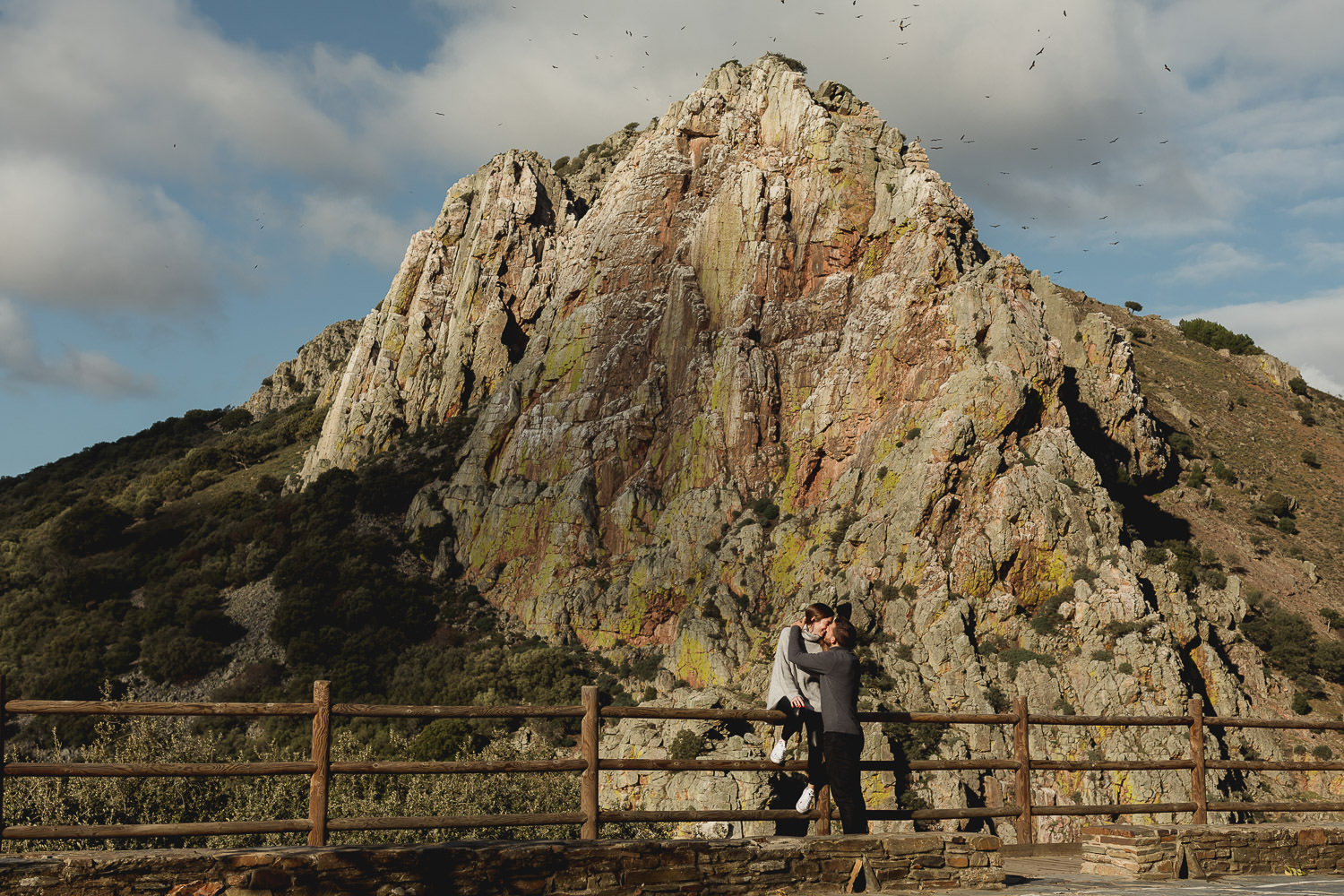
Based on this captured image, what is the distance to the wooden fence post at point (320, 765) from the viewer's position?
26.1ft

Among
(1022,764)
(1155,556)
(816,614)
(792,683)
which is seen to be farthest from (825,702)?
(1155,556)

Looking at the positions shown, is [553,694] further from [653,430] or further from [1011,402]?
[1011,402]

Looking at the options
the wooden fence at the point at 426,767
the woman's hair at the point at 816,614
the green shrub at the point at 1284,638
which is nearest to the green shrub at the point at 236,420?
the green shrub at the point at 1284,638

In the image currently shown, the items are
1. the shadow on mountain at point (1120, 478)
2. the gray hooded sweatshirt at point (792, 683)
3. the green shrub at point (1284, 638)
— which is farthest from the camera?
the shadow on mountain at point (1120, 478)

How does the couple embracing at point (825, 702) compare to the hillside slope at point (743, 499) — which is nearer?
the couple embracing at point (825, 702)

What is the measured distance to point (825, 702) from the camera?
9227mm

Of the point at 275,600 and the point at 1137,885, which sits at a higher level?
the point at 275,600

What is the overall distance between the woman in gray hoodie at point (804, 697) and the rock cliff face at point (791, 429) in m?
27.9

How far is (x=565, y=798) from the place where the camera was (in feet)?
57.2

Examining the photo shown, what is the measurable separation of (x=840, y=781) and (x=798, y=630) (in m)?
1.48

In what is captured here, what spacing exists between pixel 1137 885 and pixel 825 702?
3.95 m

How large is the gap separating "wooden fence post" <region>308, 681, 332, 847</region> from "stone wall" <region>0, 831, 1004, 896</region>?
0.52 meters

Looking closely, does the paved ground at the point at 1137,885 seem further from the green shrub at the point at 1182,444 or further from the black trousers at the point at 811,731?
the green shrub at the point at 1182,444

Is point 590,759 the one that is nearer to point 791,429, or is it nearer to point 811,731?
point 811,731
